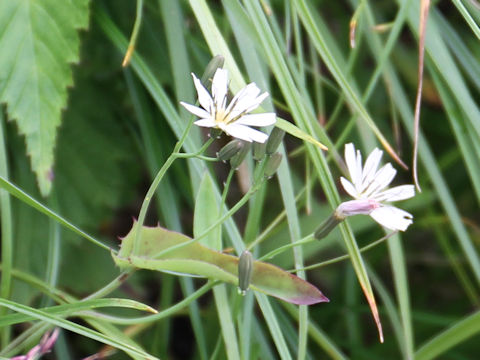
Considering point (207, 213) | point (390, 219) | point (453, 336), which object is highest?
point (207, 213)

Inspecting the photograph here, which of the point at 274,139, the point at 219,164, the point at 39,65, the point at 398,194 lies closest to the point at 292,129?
the point at 274,139

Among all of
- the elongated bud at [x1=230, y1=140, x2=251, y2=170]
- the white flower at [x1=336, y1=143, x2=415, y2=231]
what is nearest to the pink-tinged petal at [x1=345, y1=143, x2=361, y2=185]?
the white flower at [x1=336, y1=143, x2=415, y2=231]

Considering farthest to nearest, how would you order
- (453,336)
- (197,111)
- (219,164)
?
1. (219,164)
2. (453,336)
3. (197,111)

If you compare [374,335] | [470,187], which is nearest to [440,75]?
[470,187]

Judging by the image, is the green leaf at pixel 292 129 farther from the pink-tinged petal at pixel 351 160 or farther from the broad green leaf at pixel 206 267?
the broad green leaf at pixel 206 267

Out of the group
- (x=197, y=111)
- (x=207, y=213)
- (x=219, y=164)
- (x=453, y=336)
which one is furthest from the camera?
(x=219, y=164)

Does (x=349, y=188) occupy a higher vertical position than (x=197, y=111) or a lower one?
lower

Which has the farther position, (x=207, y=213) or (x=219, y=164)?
(x=219, y=164)

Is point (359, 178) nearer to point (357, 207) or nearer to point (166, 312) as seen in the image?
point (357, 207)
